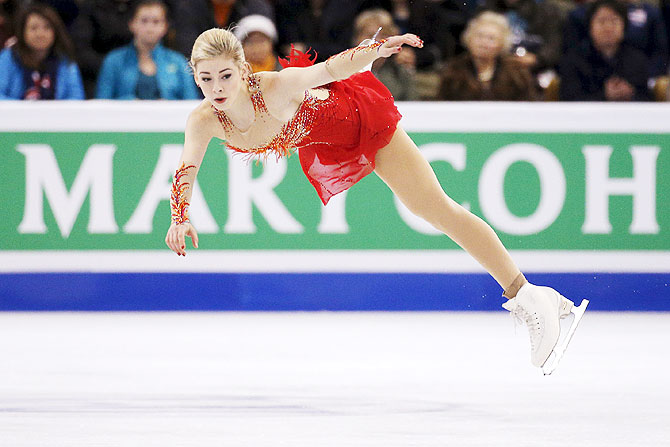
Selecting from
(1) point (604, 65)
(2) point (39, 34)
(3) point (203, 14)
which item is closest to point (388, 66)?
(3) point (203, 14)

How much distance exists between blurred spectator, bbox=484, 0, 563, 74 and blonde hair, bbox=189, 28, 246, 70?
11.2 feet

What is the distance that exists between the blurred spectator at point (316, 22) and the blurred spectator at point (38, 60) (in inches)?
47.9

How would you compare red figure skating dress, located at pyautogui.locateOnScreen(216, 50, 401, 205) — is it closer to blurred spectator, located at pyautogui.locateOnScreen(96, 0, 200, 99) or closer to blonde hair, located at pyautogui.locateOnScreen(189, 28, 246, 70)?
blonde hair, located at pyautogui.locateOnScreen(189, 28, 246, 70)

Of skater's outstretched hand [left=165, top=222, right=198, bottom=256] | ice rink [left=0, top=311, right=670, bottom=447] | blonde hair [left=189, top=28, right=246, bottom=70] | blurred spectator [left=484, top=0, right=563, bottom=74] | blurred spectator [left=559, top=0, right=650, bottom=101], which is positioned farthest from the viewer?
blurred spectator [left=484, top=0, right=563, bottom=74]

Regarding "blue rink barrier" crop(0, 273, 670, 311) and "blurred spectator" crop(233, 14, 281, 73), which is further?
"blurred spectator" crop(233, 14, 281, 73)

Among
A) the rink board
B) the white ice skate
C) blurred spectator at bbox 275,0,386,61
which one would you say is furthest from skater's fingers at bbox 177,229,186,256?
blurred spectator at bbox 275,0,386,61

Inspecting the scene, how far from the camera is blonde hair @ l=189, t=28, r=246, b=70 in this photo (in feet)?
11.1

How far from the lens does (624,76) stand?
6211mm

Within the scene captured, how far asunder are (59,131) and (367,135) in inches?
94.9

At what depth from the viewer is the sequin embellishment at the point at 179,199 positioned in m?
3.40

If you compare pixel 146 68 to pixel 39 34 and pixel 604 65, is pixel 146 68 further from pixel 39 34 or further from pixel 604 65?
pixel 604 65

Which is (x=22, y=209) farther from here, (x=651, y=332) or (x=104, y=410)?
(x=651, y=332)

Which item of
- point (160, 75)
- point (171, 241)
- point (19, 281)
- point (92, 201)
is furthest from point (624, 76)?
point (171, 241)

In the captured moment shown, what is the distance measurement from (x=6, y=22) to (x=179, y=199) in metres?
3.40
